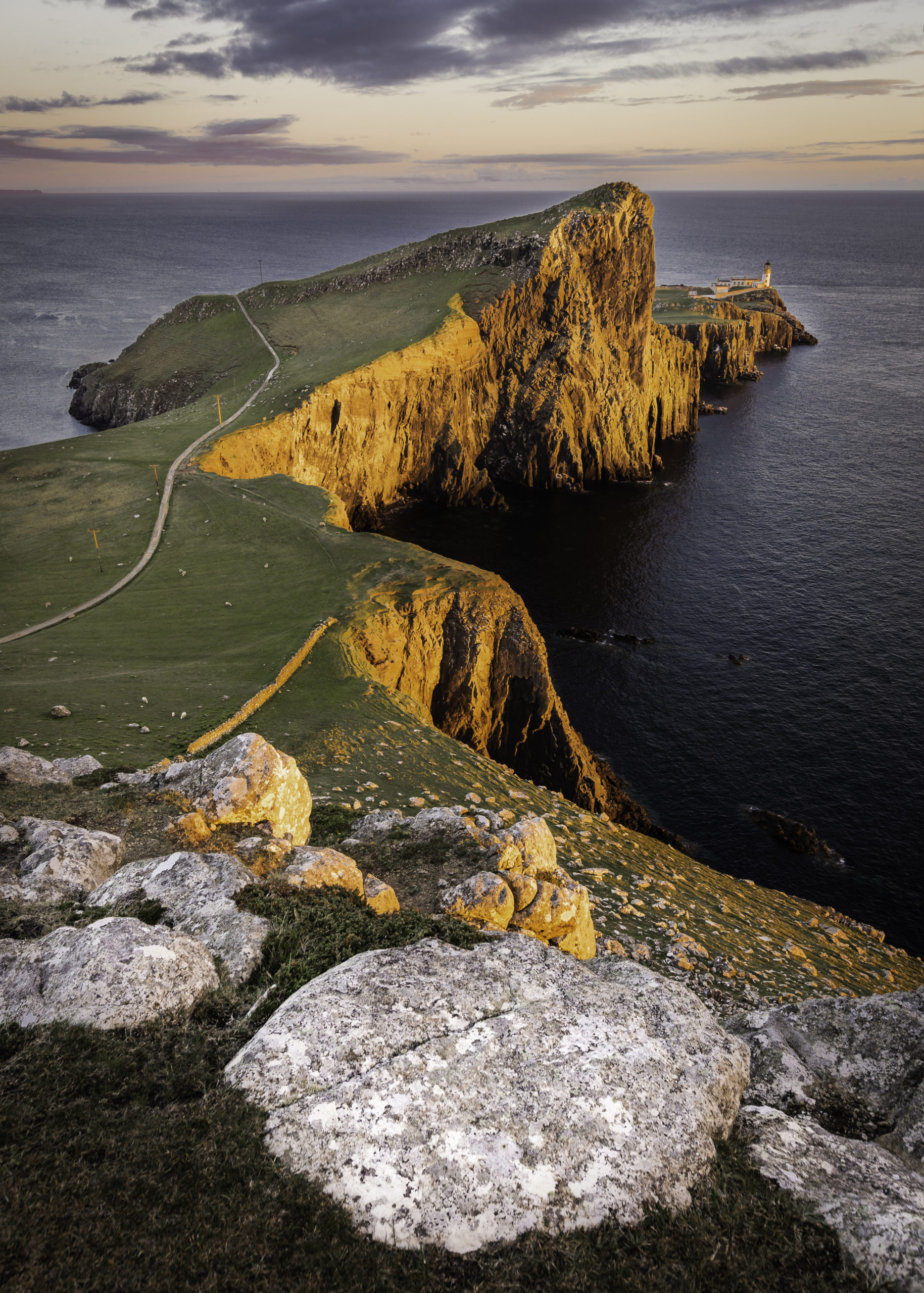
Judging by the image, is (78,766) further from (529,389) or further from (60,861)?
(529,389)

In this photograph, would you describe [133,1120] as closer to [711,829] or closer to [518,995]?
[518,995]

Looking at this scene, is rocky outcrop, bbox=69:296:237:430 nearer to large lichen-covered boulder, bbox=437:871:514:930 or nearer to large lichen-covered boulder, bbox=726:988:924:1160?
large lichen-covered boulder, bbox=437:871:514:930

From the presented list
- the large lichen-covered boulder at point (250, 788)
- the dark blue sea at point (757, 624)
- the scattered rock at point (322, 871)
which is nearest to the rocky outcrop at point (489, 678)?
the dark blue sea at point (757, 624)

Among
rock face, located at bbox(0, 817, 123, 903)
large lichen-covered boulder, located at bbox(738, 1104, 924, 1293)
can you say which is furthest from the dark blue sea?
rock face, located at bbox(0, 817, 123, 903)

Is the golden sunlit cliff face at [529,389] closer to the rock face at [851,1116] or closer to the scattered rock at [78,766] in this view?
the scattered rock at [78,766]

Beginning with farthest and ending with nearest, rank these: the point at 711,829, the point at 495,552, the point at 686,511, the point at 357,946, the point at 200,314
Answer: the point at 200,314 → the point at 686,511 → the point at 495,552 → the point at 711,829 → the point at 357,946

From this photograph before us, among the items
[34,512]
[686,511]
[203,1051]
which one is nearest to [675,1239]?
[203,1051]

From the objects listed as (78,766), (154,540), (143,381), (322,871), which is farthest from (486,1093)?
(143,381)
